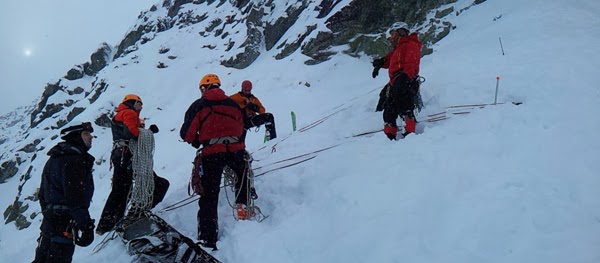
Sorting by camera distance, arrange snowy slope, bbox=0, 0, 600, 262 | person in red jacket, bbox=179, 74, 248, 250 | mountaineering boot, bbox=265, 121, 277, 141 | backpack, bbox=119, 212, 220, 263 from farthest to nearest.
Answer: mountaineering boot, bbox=265, 121, 277, 141, person in red jacket, bbox=179, 74, 248, 250, backpack, bbox=119, 212, 220, 263, snowy slope, bbox=0, 0, 600, 262

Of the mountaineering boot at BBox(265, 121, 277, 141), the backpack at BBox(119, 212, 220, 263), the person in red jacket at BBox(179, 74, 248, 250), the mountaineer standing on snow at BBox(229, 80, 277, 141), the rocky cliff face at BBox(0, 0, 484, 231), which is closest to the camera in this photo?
the backpack at BBox(119, 212, 220, 263)

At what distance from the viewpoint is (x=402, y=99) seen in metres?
5.41

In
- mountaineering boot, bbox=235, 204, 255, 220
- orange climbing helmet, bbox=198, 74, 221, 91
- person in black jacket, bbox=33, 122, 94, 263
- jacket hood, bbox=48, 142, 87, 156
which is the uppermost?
orange climbing helmet, bbox=198, 74, 221, 91

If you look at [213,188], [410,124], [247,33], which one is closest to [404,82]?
[410,124]

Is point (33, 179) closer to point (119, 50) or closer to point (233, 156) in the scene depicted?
point (119, 50)

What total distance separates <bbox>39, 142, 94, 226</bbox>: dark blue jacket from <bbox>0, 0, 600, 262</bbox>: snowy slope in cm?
73

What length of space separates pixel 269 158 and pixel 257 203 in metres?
1.54

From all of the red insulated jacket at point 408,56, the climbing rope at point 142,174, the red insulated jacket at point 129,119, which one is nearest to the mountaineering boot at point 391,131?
the red insulated jacket at point 408,56

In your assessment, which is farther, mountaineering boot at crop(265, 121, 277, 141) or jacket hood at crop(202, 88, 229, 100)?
mountaineering boot at crop(265, 121, 277, 141)

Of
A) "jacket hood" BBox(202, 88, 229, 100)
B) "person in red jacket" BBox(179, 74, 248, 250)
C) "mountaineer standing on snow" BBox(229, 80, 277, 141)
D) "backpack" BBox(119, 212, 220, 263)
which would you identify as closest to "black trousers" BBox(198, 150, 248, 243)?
"person in red jacket" BBox(179, 74, 248, 250)

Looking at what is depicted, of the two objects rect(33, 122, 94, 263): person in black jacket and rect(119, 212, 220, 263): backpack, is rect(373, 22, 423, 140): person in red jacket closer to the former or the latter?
rect(119, 212, 220, 263): backpack

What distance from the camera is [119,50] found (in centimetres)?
4197

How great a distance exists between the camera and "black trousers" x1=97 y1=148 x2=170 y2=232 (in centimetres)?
496

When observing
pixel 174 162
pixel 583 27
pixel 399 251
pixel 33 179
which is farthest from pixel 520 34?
pixel 33 179
